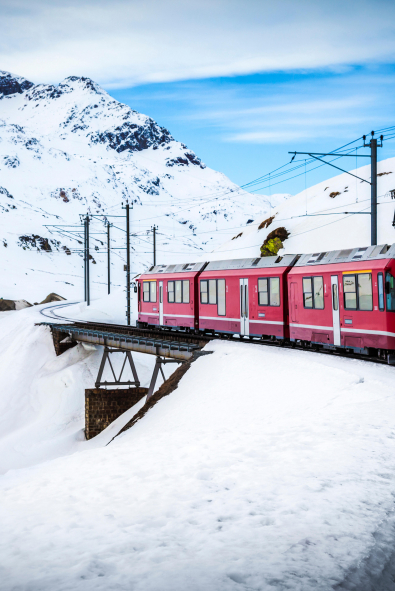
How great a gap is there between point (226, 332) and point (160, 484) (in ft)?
54.5

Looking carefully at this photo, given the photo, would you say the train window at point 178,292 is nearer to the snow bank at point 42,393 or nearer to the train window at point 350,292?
the snow bank at point 42,393

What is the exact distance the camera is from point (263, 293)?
878 inches

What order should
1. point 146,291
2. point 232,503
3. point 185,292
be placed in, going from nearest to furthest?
point 232,503 → point 185,292 → point 146,291

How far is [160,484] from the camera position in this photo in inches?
319

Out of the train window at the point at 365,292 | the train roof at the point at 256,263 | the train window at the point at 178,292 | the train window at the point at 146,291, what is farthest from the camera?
the train window at the point at 146,291

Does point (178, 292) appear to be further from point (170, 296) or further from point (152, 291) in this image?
point (152, 291)

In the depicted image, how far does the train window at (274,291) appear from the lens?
853 inches

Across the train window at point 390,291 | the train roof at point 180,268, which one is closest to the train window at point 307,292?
the train window at point 390,291

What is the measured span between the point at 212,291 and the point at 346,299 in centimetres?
819

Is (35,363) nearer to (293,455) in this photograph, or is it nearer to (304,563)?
(293,455)

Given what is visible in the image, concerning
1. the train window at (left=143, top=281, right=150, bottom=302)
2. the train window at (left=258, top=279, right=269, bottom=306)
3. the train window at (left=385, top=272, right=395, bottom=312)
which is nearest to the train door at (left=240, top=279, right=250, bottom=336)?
the train window at (left=258, top=279, right=269, bottom=306)

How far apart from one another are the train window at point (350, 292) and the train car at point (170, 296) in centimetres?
950

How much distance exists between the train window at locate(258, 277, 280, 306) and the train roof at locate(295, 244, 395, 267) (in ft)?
4.09

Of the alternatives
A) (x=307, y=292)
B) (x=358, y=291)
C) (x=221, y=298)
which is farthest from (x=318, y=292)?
(x=221, y=298)
